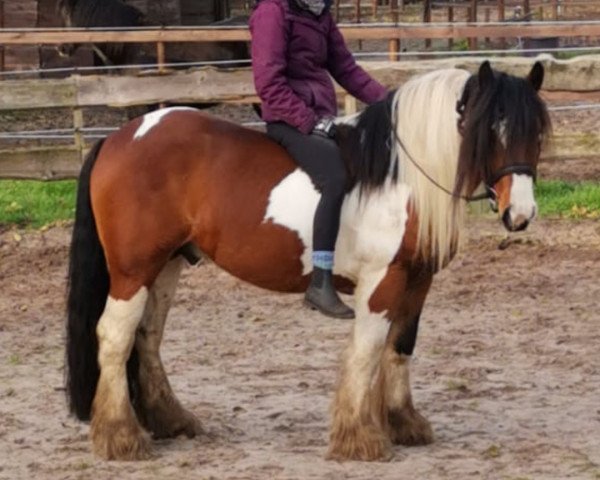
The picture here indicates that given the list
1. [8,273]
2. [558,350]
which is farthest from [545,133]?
[8,273]

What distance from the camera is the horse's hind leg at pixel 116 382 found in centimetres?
618

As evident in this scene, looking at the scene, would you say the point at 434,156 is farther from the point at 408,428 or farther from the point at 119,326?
the point at 119,326

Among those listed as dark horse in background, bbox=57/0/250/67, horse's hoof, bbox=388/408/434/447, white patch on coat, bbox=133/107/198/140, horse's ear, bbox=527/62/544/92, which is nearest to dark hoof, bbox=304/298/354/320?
horse's hoof, bbox=388/408/434/447

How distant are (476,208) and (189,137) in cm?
120

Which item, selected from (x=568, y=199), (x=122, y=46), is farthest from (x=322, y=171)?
(x=122, y=46)

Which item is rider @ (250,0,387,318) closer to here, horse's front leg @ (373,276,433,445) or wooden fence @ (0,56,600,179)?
horse's front leg @ (373,276,433,445)

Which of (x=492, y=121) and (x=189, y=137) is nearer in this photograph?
(x=492, y=121)

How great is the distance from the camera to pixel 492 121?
5820mm

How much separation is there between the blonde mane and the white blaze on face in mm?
276

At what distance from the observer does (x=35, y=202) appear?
12.1m

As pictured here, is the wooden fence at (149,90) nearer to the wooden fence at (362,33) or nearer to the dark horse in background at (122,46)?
the wooden fence at (362,33)

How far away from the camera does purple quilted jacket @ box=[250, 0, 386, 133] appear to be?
6.11m

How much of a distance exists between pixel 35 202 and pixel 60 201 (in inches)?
7.7

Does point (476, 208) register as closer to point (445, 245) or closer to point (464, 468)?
point (445, 245)
